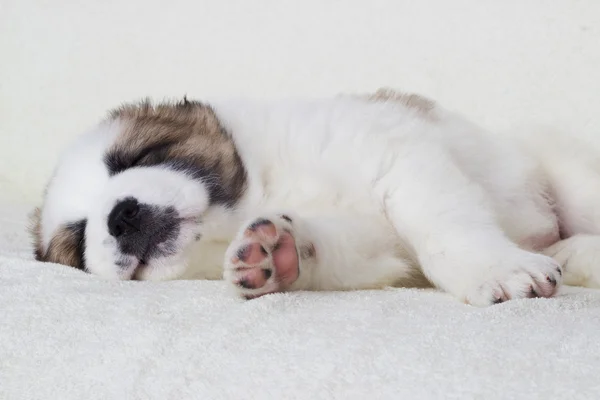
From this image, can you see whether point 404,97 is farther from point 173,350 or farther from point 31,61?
point 31,61

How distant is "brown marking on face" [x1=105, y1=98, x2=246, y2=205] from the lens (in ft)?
7.85

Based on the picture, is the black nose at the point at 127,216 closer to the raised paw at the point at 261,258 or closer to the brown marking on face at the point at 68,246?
the brown marking on face at the point at 68,246

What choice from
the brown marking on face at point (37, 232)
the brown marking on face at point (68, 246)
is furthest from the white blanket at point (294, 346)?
the brown marking on face at point (37, 232)

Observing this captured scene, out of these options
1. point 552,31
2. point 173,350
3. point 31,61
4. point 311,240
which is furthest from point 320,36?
point 173,350

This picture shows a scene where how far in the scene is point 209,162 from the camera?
7.88ft

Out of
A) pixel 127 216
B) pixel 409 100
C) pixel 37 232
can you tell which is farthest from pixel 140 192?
pixel 409 100

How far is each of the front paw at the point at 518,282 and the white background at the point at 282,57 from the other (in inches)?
76.6

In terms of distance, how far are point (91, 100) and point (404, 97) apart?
269 centimetres

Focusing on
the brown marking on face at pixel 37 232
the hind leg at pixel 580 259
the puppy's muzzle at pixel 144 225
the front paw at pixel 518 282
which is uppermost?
the front paw at pixel 518 282

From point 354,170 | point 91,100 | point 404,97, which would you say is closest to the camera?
point 354,170

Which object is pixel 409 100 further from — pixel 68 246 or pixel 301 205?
pixel 68 246

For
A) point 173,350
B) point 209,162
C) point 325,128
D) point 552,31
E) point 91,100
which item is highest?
point 552,31

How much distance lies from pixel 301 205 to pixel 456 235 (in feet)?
1.76

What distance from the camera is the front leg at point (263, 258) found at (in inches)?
73.2
